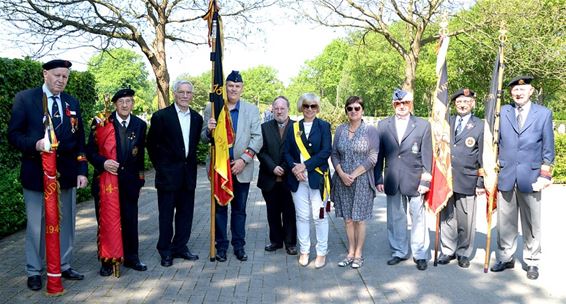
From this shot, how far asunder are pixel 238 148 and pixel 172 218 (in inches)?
44.9

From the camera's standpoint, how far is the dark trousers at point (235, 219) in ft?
19.2

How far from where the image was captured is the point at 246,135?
19.0ft

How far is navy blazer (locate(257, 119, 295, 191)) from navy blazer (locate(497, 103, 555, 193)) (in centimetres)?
247

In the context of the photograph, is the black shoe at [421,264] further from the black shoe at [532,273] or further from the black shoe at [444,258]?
the black shoe at [532,273]

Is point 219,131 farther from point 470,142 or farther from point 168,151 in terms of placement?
point 470,142

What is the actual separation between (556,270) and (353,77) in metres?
52.9

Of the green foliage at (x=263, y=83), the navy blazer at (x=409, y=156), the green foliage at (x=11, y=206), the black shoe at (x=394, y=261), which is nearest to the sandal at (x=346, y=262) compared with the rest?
the black shoe at (x=394, y=261)

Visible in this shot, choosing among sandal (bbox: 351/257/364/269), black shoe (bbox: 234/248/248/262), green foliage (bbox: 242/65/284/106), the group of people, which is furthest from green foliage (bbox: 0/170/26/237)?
green foliage (bbox: 242/65/284/106)

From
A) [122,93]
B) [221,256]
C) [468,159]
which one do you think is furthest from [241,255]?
[468,159]

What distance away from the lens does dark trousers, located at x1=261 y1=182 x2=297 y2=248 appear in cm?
A: 613

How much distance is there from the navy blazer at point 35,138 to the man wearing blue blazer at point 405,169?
3414mm

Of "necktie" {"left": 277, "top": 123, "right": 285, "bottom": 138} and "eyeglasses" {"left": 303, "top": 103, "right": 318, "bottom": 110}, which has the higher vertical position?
"eyeglasses" {"left": 303, "top": 103, "right": 318, "bottom": 110}

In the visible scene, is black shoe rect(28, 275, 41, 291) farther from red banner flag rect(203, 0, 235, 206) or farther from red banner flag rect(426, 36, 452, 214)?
red banner flag rect(426, 36, 452, 214)

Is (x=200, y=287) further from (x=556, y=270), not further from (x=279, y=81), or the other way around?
(x=279, y=81)
